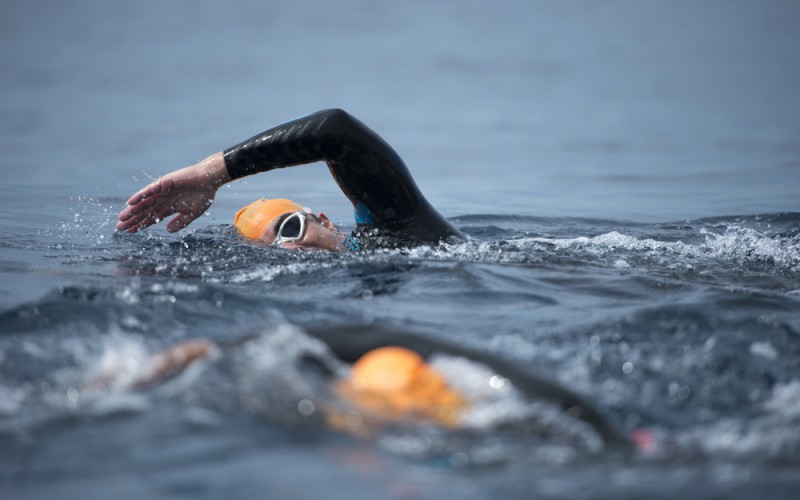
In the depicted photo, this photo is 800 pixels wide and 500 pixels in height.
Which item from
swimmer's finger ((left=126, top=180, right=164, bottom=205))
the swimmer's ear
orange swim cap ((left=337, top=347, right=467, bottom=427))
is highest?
swimmer's finger ((left=126, top=180, right=164, bottom=205))

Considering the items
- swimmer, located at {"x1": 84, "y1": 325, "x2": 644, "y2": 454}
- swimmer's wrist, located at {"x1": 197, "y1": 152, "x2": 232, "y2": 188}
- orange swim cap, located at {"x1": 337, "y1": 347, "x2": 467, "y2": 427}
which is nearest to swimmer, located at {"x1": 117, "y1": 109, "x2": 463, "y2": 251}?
swimmer's wrist, located at {"x1": 197, "y1": 152, "x2": 232, "y2": 188}

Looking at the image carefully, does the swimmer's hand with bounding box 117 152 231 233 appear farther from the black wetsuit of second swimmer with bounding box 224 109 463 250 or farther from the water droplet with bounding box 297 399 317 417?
the water droplet with bounding box 297 399 317 417

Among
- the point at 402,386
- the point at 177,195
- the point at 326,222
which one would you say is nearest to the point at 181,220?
the point at 177,195

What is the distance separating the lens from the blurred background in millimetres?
10469

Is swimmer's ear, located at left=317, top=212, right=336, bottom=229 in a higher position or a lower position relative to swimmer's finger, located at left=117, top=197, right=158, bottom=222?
lower

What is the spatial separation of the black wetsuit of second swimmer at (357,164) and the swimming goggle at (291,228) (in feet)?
0.97

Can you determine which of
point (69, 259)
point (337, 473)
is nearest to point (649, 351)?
point (337, 473)

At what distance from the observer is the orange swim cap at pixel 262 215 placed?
548 centimetres

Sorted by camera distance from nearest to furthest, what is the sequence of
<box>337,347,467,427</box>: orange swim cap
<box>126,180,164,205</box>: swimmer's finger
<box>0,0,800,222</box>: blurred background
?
<box>337,347,467,427</box>: orange swim cap → <box>126,180,164,205</box>: swimmer's finger → <box>0,0,800,222</box>: blurred background

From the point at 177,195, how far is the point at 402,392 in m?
2.96

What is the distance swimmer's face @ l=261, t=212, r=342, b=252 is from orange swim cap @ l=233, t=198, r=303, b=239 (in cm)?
10

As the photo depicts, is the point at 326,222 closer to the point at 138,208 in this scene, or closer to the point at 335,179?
the point at 335,179

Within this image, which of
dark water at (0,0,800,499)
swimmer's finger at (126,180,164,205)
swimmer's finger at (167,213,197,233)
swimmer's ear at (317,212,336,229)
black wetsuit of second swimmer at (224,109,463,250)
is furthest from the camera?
swimmer's ear at (317,212,336,229)

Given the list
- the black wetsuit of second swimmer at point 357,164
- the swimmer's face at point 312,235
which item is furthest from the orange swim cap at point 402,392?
the swimmer's face at point 312,235
